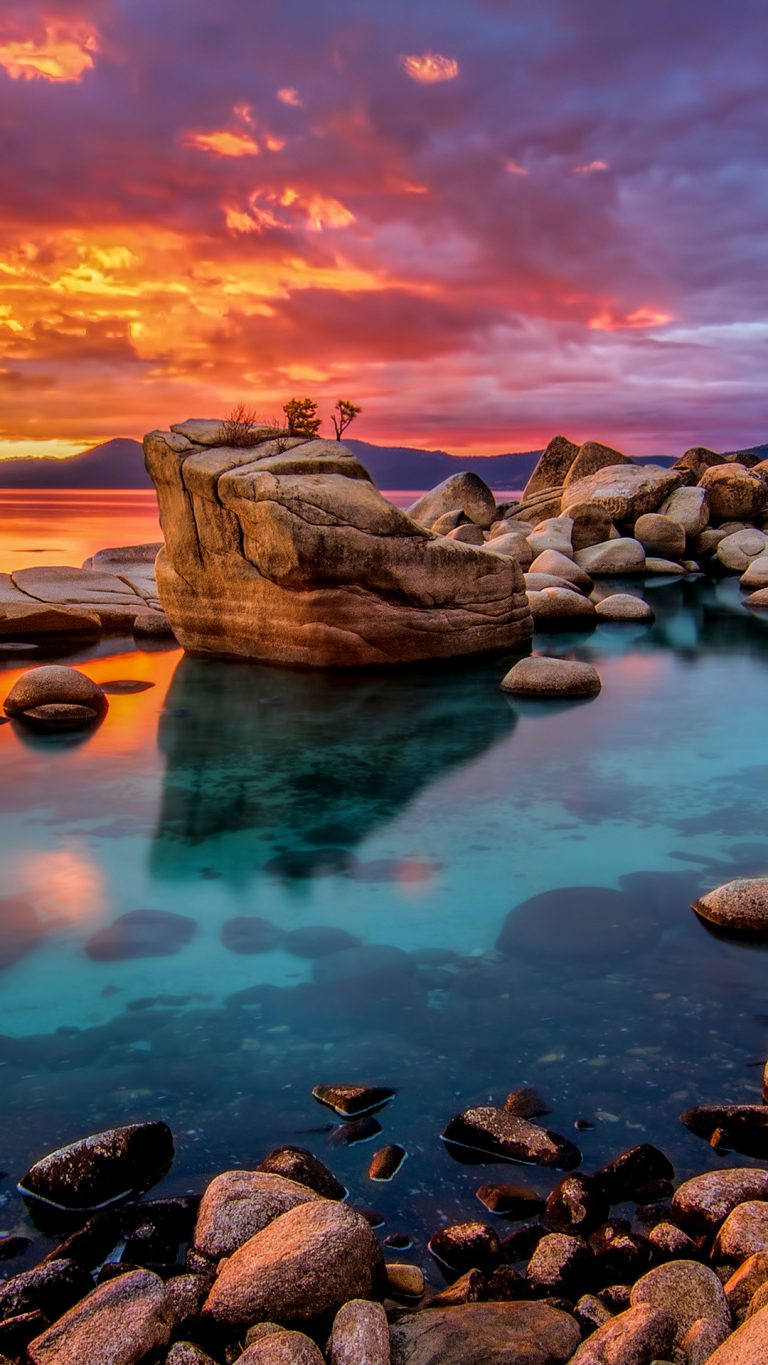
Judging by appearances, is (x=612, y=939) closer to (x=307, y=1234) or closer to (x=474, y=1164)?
(x=474, y=1164)

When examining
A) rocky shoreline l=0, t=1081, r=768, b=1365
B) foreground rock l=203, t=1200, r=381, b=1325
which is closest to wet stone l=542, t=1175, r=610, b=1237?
rocky shoreline l=0, t=1081, r=768, b=1365

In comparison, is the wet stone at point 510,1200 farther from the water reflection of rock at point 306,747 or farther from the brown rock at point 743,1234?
the water reflection of rock at point 306,747

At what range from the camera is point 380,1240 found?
125 inches

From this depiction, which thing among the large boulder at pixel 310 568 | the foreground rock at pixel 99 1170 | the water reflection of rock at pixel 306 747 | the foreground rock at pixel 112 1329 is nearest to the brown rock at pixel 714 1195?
the foreground rock at pixel 112 1329

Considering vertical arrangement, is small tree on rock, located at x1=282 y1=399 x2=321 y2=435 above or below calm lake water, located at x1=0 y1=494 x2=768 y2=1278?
above

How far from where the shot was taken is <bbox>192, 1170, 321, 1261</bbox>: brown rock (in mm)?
3008

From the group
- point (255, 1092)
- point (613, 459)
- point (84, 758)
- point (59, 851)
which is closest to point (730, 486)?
point (613, 459)

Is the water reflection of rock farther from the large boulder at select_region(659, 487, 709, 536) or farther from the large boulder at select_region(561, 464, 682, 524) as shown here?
the large boulder at select_region(659, 487, 709, 536)

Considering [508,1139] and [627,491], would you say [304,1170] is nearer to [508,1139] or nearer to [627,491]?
[508,1139]

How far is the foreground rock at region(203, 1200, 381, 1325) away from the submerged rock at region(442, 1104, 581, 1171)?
0.80 metres

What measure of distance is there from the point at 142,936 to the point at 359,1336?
10.2 ft

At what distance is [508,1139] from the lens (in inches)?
140

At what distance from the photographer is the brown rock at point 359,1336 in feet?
8.25

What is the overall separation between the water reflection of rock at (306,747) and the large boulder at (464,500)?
18730 millimetres
